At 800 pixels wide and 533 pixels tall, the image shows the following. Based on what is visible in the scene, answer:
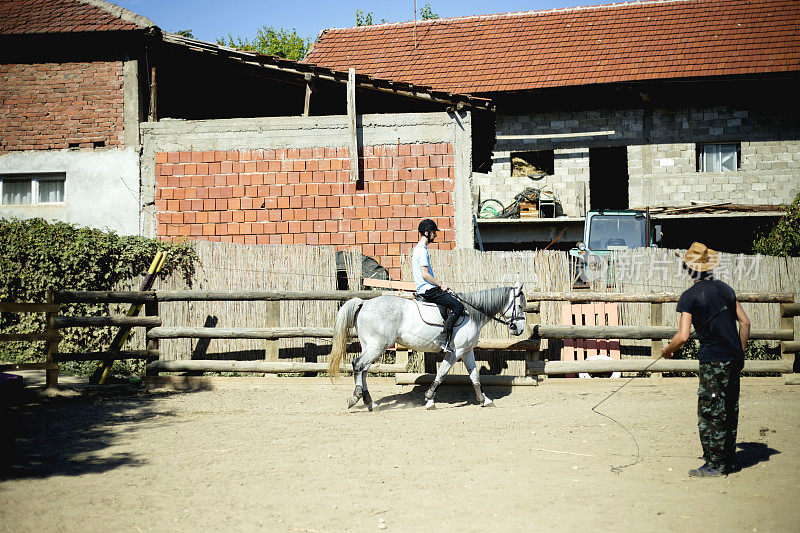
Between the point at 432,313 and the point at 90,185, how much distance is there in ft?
27.5

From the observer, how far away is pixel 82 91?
1351 cm

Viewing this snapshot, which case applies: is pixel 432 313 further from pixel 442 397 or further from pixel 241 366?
pixel 241 366

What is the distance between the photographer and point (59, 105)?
13594 mm

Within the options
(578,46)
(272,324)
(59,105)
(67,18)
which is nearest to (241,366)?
(272,324)

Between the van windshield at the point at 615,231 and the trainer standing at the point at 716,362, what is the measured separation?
12.2 metres

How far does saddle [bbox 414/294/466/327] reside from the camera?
29.2 feet

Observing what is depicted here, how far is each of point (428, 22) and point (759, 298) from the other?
65.2 ft

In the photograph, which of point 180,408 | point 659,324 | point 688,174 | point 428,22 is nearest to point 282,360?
point 180,408

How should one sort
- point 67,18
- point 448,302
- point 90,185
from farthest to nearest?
point 67,18 < point 90,185 < point 448,302

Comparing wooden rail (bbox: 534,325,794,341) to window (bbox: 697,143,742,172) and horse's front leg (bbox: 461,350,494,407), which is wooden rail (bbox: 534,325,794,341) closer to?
horse's front leg (bbox: 461,350,494,407)

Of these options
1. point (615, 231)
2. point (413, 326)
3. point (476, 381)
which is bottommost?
point (476, 381)

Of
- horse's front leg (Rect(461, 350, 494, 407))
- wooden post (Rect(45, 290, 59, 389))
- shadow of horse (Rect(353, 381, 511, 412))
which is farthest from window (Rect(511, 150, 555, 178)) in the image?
wooden post (Rect(45, 290, 59, 389))

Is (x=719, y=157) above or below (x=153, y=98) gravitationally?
above

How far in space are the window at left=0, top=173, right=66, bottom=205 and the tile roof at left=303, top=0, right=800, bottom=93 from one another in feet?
42.1
